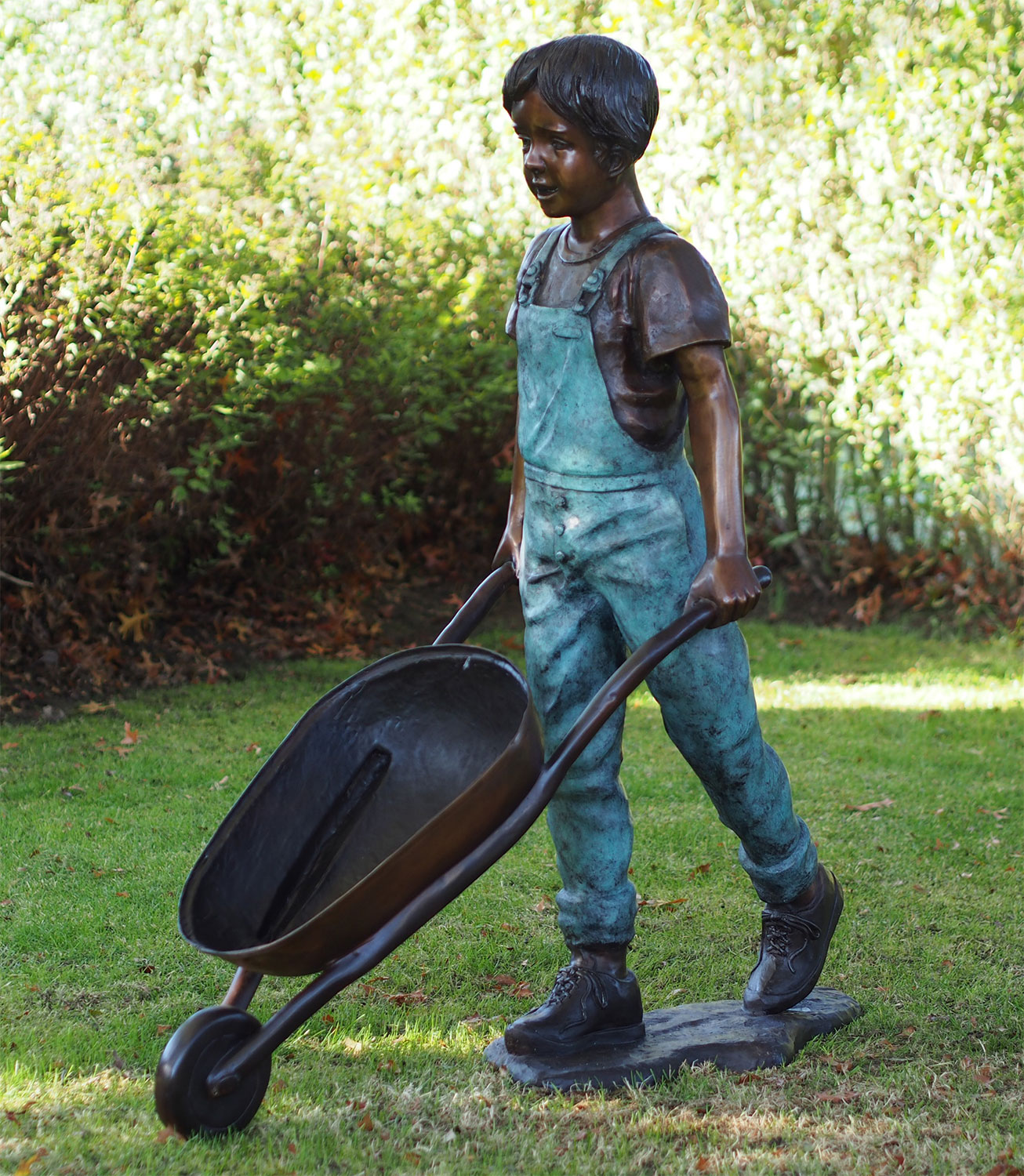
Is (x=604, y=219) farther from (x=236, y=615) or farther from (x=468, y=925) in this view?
(x=236, y=615)

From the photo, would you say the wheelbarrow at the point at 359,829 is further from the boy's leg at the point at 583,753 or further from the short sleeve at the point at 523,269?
the short sleeve at the point at 523,269

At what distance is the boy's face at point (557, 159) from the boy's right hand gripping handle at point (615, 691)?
0.97m

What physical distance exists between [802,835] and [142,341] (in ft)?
14.4

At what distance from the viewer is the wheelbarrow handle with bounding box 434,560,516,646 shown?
11.4 ft

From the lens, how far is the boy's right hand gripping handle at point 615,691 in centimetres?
287

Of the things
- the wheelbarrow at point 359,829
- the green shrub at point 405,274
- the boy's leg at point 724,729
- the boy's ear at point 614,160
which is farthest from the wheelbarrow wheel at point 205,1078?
A: the green shrub at point 405,274

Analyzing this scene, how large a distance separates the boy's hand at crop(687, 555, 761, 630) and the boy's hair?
2.99 ft

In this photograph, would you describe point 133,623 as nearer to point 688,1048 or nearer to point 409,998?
point 409,998

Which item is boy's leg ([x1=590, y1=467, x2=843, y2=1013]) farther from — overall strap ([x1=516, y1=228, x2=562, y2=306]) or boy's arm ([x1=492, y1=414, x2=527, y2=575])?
overall strap ([x1=516, y1=228, x2=562, y2=306])

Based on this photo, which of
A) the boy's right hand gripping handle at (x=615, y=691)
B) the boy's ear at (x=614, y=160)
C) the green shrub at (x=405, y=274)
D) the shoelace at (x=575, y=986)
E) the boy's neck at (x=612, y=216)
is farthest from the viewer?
the green shrub at (x=405, y=274)

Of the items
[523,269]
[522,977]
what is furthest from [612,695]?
[522,977]

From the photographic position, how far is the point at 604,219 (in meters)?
3.09

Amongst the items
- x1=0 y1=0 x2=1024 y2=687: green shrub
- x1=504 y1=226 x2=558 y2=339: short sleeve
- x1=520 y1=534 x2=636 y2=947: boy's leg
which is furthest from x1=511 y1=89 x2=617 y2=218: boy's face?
x1=0 y1=0 x2=1024 y2=687: green shrub

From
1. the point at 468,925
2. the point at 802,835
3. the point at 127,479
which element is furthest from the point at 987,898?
the point at 127,479
